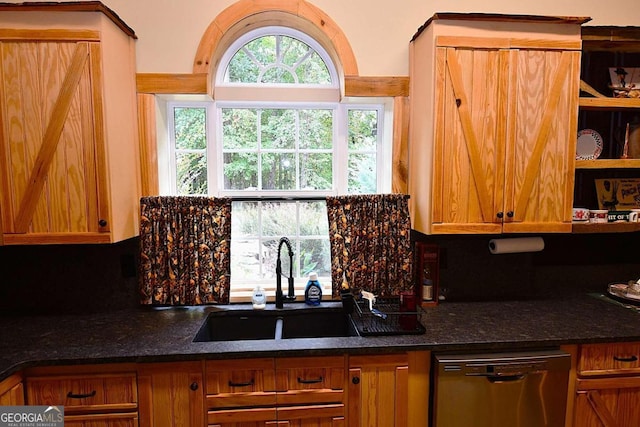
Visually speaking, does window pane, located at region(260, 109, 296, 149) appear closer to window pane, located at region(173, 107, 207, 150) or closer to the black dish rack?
window pane, located at region(173, 107, 207, 150)

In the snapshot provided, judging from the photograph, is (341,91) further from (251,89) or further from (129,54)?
(129,54)

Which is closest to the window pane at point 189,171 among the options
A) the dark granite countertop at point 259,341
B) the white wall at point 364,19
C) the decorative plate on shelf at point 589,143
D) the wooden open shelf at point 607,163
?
the white wall at point 364,19

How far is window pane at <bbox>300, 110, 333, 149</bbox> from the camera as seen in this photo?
217 cm

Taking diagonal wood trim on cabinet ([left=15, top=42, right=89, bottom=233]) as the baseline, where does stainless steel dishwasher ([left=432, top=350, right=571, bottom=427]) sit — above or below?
below

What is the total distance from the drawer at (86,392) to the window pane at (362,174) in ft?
4.93

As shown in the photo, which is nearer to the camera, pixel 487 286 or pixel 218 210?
pixel 218 210

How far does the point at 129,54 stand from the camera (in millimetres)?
1881

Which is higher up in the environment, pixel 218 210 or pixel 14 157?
pixel 14 157

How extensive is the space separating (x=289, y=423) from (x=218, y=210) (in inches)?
43.5

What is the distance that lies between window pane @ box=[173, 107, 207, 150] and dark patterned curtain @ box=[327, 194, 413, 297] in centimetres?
87

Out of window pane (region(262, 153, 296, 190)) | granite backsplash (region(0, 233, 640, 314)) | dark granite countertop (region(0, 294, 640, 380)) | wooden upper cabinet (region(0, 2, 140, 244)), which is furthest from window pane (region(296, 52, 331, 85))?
dark granite countertop (region(0, 294, 640, 380))

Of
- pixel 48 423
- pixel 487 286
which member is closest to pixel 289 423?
pixel 48 423

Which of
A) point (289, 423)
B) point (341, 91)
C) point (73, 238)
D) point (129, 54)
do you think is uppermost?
point (129, 54)

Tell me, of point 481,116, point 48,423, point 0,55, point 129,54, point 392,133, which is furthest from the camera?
point 392,133
